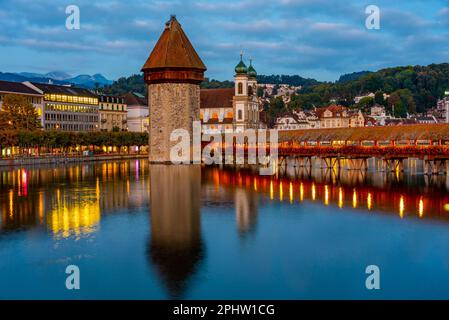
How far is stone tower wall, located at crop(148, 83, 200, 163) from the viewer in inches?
2142

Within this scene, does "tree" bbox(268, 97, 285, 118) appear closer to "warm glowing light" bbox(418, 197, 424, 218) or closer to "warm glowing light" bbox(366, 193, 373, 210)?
"warm glowing light" bbox(366, 193, 373, 210)

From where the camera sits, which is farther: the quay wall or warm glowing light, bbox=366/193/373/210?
the quay wall

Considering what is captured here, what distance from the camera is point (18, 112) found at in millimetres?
64125

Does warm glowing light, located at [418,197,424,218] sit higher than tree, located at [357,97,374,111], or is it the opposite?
tree, located at [357,97,374,111]

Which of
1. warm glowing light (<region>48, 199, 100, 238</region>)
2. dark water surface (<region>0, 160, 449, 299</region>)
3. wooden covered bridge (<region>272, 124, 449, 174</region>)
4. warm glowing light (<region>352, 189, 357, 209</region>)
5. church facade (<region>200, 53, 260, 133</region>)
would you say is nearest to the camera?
dark water surface (<region>0, 160, 449, 299</region>)

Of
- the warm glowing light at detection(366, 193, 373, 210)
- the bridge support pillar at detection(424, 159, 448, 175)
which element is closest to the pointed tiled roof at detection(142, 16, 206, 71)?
the bridge support pillar at detection(424, 159, 448, 175)

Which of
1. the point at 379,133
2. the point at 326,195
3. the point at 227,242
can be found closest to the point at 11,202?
the point at 227,242

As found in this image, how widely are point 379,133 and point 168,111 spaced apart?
19.6 m

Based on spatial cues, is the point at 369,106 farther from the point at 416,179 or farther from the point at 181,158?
the point at 416,179

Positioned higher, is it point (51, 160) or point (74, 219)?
point (51, 160)

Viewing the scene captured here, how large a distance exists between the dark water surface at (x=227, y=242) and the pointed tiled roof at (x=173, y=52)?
2625cm

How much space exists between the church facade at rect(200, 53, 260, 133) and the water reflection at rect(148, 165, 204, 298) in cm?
5356

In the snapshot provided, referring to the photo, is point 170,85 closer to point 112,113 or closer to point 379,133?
point 379,133

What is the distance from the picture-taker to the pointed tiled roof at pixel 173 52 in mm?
53625
